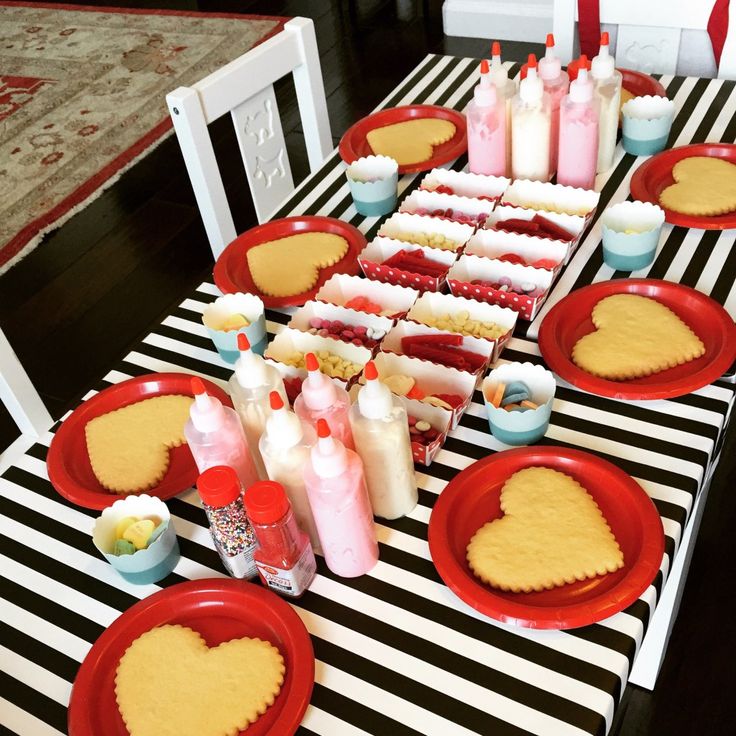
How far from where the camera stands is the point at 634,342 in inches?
42.3

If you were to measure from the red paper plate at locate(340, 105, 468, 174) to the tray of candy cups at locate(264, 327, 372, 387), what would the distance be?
1.64ft

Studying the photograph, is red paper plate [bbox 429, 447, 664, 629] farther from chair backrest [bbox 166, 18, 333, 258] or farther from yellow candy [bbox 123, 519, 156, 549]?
chair backrest [bbox 166, 18, 333, 258]

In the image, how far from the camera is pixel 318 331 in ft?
3.76

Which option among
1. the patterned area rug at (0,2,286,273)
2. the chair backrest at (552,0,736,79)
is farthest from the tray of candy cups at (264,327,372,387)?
the patterned area rug at (0,2,286,273)

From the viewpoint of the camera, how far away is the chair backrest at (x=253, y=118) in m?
1.44

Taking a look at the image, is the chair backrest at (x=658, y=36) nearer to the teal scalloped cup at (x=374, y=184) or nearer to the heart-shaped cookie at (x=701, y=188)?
the heart-shaped cookie at (x=701, y=188)

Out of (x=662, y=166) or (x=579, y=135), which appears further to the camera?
(x=662, y=166)

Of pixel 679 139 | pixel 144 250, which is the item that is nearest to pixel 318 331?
pixel 679 139

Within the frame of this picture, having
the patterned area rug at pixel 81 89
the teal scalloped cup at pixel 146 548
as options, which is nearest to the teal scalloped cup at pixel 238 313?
the teal scalloped cup at pixel 146 548

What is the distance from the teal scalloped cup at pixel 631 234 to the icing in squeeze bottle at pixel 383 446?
0.51 meters

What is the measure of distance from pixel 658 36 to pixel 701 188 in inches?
23.8

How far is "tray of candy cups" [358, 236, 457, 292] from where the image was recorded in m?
1.19

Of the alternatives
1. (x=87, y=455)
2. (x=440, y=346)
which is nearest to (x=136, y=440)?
(x=87, y=455)

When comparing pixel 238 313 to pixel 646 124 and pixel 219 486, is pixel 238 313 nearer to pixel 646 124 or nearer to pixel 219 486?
pixel 219 486
